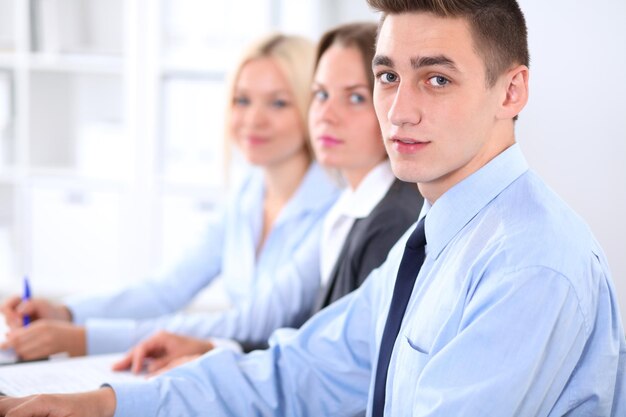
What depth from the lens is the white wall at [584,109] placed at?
127 cm

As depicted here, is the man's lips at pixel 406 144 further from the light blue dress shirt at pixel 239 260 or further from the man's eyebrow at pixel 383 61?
the light blue dress shirt at pixel 239 260

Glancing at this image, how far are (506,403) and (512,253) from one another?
17 centimetres

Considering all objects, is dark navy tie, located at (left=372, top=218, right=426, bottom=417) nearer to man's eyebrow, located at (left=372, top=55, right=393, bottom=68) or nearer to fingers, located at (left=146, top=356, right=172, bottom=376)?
man's eyebrow, located at (left=372, top=55, right=393, bottom=68)

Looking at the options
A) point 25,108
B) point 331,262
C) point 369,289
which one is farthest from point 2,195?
point 369,289

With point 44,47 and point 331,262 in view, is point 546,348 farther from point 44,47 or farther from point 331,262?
point 44,47

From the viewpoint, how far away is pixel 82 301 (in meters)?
2.01

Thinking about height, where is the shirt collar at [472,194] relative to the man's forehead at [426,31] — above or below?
below

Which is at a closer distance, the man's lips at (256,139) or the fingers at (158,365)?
the fingers at (158,365)

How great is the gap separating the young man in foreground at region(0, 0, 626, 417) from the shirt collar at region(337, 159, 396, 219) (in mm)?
393

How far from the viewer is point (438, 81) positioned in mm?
1063

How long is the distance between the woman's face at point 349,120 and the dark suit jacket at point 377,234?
14cm

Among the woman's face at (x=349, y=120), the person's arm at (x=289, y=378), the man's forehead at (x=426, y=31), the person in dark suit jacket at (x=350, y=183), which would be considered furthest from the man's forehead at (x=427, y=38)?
the woman's face at (x=349, y=120)

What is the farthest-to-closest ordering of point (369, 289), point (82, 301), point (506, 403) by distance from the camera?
point (82, 301) < point (369, 289) < point (506, 403)

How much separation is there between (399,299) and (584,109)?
1.45 feet
